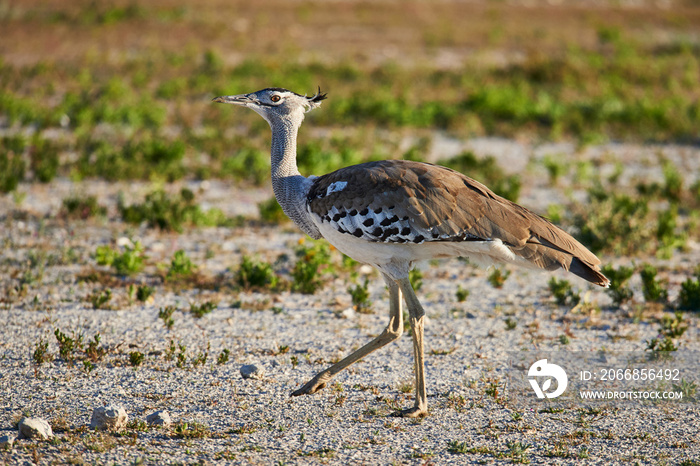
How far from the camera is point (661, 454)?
3.92 metres

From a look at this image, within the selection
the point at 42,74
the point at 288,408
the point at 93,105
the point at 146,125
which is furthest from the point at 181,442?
the point at 42,74

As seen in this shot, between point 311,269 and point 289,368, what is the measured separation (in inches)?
57.4

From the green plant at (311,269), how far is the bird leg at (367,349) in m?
1.72

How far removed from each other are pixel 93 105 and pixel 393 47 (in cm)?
1086

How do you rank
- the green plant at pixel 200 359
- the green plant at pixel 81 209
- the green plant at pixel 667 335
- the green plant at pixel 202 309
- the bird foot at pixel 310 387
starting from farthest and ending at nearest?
the green plant at pixel 81 209, the green plant at pixel 202 309, the green plant at pixel 667 335, the green plant at pixel 200 359, the bird foot at pixel 310 387

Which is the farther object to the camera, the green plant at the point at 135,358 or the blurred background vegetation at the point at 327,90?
the blurred background vegetation at the point at 327,90

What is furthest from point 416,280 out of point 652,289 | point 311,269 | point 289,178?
point 289,178

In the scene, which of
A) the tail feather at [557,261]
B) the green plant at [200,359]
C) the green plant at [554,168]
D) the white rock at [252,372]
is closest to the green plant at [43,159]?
the green plant at [200,359]

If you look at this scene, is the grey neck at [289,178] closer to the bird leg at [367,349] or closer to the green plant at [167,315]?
the bird leg at [367,349]

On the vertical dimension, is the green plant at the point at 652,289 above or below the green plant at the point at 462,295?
above

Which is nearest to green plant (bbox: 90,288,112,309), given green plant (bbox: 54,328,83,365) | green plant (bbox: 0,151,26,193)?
green plant (bbox: 54,328,83,365)

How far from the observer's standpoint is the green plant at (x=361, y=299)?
19.6 feet

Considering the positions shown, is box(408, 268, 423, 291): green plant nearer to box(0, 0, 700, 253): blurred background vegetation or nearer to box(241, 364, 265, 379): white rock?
box(241, 364, 265, 379): white rock

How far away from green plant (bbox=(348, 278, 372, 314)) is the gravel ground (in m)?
0.15
